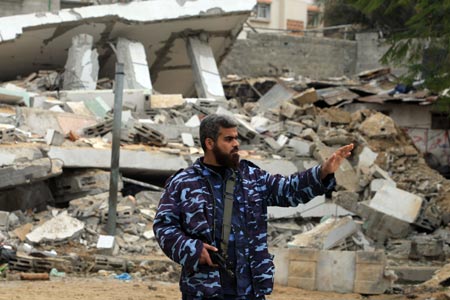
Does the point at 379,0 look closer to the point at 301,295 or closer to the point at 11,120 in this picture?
the point at 301,295

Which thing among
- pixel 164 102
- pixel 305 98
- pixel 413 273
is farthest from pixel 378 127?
pixel 413 273

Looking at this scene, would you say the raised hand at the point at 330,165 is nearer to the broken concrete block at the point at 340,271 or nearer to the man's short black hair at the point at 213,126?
the man's short black hair at the point at 213,126

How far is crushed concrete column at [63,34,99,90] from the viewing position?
778 inches

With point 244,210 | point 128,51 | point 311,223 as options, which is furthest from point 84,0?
point 244,210

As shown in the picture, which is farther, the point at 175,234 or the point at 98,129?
the point at 98,129

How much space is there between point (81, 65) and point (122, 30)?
158 centimetres

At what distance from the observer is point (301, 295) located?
985 cm

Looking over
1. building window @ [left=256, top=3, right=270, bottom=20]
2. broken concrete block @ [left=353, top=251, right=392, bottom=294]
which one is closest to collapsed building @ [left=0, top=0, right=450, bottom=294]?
broken concrete block @ [left=353, top=251, right=392, bottom=294]

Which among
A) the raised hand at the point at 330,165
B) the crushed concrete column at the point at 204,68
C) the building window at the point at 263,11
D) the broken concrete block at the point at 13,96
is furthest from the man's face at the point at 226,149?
the building window at the point at 263,11

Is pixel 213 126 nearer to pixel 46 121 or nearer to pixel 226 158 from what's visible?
pixel 226 158

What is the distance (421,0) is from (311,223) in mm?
6965

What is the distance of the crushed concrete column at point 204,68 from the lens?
69.7ft

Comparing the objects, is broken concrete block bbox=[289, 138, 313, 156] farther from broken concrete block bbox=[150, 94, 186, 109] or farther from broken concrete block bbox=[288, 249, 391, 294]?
broken concrete block bbox=[288, 249, 391, 294]

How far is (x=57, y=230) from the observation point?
1273cm
